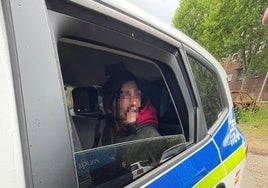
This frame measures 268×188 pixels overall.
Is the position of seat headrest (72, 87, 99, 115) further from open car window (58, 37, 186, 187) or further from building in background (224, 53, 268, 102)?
building in background (224, 53, 268, 102)

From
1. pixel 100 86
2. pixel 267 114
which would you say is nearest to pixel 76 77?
pixel 100 86

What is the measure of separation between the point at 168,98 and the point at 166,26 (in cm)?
53

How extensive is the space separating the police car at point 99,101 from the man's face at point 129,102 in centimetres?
15

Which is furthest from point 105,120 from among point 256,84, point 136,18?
point 256,84

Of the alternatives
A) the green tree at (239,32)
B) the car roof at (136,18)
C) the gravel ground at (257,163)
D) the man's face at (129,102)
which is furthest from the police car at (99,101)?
the green tree at (239,32)

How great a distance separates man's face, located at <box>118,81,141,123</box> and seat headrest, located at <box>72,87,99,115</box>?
1.69 feet

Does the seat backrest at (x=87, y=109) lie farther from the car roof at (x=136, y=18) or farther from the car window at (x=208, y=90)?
the car roof at (x=136, y=18)

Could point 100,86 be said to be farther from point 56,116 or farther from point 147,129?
point 56,116

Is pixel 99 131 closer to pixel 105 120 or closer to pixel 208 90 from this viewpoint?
pixel 105 120

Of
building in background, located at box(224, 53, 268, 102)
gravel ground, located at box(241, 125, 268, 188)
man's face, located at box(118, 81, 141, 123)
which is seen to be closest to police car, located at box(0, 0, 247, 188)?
man's face, located at box(118, 81, 141, 123)

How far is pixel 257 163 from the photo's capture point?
7.64 metres

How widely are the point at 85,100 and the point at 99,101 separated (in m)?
0.22

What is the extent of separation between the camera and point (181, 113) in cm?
211

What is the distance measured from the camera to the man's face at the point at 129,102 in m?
2.31
